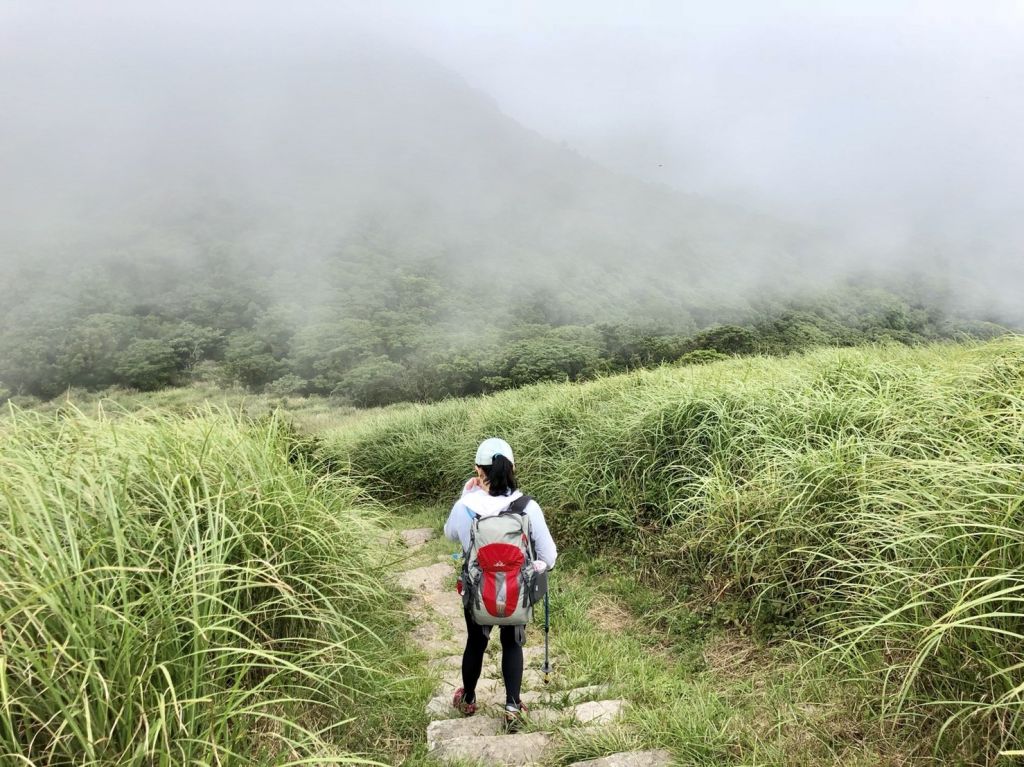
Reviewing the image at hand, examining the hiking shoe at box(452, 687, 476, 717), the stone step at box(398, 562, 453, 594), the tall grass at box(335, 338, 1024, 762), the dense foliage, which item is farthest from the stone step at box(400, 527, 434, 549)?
the dense foliage

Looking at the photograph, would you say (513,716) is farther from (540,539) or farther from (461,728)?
(540,539)

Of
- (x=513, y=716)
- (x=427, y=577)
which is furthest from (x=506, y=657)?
(x=427, y=577)

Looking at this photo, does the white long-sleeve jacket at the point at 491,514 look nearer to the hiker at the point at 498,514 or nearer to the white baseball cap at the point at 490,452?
the hiker at the point at 498,514

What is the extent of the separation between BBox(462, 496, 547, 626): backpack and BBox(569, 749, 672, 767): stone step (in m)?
0.72

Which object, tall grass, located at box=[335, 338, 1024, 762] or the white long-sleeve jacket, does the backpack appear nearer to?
the white long-sleeve jacket

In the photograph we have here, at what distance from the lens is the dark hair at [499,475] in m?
3.16

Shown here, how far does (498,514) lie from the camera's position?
3074mm

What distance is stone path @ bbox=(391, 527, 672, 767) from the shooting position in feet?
9.23

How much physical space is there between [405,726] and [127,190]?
10824 cm

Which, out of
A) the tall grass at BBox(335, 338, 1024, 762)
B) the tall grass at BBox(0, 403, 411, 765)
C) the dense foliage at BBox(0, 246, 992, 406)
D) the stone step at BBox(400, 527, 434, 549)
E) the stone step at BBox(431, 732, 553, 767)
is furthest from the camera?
the dense foliage at BBox(0, 246, 992, 406)

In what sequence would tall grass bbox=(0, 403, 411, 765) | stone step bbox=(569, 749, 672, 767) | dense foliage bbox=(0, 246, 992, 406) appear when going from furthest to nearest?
dense foliage bbox=(0, 246, 992, 406)
stone step bbox=(569, 749, 672, 767)
tall grass bbox=(0, 403, 411, 765)

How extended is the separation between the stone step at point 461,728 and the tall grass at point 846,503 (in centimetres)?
191

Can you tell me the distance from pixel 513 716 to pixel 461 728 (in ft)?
0.97

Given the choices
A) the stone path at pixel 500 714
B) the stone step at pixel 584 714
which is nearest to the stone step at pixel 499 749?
the stone path at pixel 500 714
